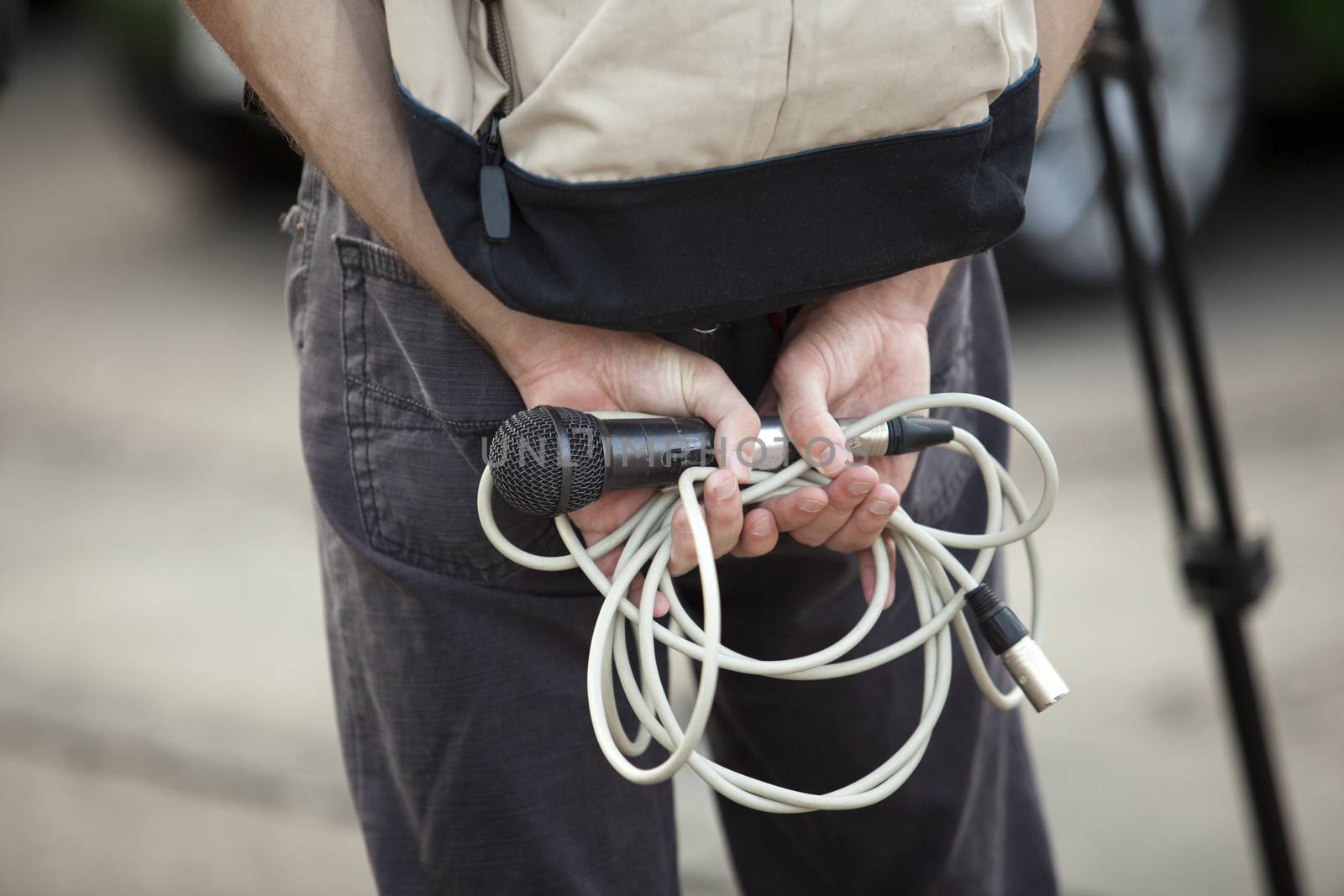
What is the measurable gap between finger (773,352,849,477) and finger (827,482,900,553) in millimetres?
35

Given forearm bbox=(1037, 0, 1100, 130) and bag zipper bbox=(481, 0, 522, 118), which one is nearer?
bag zipper bbox=(481, 0, 522, 118)

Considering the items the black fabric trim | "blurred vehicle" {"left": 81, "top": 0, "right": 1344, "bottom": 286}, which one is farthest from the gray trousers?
"blurred vehicle" {"left": 81, "top": 0, "right": 1344, "bottom": 286}

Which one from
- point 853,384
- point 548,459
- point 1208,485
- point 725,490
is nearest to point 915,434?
point 853,384

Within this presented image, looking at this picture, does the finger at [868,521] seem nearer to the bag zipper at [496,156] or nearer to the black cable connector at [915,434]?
the black cable connector at [915,434]

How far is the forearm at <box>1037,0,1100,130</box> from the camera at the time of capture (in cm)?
103

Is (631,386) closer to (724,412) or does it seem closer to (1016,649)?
(724,412)

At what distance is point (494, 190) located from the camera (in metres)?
0.85

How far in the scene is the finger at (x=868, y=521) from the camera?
913 millimetres

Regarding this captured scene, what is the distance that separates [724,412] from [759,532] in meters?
0.09

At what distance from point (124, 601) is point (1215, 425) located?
2.16 meters

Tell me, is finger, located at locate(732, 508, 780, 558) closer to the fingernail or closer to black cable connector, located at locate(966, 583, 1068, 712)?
the fingernail

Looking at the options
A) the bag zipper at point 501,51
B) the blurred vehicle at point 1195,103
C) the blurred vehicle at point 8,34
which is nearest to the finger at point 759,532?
the bag zipper at point 501,51

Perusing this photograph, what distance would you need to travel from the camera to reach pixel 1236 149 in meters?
3.40

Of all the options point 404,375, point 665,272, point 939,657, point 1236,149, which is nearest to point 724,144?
point 665,272
